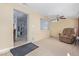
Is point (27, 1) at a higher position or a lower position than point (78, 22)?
higher

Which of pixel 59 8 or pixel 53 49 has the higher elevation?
pixel 59 8

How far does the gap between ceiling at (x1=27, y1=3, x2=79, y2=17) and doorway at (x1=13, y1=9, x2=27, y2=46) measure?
0.28 metres

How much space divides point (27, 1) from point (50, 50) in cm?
108

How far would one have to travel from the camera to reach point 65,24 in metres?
2.03

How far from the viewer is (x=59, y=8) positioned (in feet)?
6.39

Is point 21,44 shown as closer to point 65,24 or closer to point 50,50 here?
point 50,50

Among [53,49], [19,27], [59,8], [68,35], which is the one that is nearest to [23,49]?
[19,27]

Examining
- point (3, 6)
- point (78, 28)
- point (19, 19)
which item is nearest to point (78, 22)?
point (78, 28)

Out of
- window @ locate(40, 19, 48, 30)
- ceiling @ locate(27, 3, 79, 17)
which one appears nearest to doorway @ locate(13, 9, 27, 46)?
ceiling @ locate(27, 3, 79, 17)

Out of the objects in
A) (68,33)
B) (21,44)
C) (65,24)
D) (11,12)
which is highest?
(11,12)

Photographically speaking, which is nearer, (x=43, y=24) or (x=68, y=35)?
(x=68, y=35)

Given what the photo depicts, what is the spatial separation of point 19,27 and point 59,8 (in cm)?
89

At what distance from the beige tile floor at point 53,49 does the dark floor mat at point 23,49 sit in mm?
76

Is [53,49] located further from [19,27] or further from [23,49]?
[19,27]
